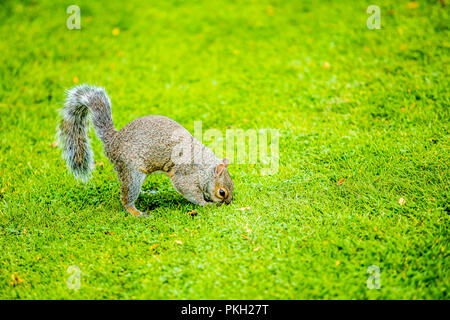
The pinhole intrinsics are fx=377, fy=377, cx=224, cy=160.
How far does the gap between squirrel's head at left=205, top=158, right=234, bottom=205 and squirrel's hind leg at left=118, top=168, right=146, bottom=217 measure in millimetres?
803

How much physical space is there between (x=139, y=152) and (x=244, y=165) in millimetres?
1653

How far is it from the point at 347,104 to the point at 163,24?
210 inches

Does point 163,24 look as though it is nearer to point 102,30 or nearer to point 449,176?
point 102,30

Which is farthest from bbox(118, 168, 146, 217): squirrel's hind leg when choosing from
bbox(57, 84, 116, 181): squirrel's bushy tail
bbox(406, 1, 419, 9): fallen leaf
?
bbox(406, 1, 419, 9): fallen leaf

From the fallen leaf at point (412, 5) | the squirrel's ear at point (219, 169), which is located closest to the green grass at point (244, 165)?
the fallen leaf at point (412, 5)

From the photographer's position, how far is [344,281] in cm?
322

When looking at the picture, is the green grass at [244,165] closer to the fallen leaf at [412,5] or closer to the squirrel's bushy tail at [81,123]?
the fallen leaf at [412,5]

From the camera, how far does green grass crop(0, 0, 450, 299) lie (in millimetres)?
3396

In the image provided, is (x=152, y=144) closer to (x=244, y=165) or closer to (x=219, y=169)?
Result: (x=219, y=169)

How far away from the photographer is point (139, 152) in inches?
163

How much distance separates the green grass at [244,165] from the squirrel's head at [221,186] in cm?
13

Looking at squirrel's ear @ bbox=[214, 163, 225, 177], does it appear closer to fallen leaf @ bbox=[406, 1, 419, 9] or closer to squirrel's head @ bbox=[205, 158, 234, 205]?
squirrel's head @ bbox=[205, 158, 234, 205]

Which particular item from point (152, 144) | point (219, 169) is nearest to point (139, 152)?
point (152, 144)
